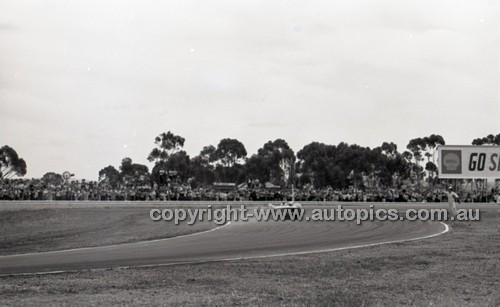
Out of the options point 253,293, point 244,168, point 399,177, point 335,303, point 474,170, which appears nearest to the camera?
point 335,303

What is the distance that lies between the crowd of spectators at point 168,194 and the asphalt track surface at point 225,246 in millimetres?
24103

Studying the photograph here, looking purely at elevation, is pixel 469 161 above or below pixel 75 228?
above

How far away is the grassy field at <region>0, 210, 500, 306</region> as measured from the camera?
30.8 feet

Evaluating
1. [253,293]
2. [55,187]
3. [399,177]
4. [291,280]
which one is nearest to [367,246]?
[291,280]

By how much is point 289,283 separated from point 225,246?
6.68 m

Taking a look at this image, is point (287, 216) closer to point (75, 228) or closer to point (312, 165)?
point (75, 228)

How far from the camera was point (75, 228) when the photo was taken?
89.9ft

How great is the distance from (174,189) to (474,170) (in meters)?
26.1

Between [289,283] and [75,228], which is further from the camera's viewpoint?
[75,228]

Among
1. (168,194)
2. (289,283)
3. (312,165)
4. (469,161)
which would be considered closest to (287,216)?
(469,161)

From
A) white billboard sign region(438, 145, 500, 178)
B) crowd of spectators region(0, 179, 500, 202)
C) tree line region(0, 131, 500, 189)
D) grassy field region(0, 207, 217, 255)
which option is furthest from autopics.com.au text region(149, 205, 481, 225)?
tree line region(0, 131, 500, 189)

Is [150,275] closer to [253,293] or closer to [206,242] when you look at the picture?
[253,293]

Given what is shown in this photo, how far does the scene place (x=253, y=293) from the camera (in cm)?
1000

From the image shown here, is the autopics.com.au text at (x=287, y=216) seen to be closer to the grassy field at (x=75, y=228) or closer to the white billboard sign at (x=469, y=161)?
the grassy field at (x=75, y=228)
